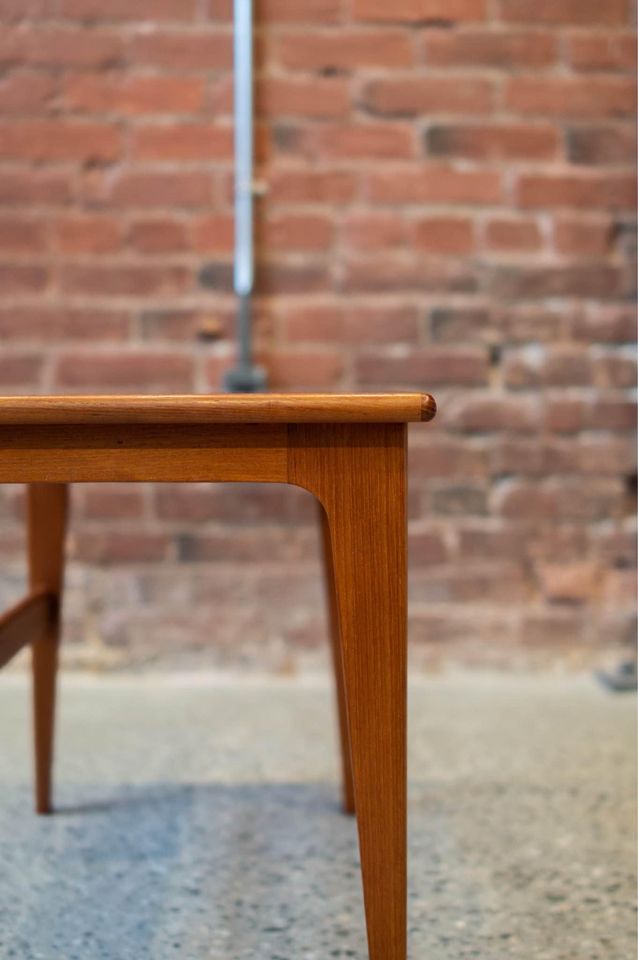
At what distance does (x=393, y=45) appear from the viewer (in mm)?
1769

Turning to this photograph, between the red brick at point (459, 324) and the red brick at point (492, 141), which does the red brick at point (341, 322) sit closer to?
the red brick at point (459, 324)

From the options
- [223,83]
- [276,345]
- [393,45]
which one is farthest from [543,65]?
[276,345]

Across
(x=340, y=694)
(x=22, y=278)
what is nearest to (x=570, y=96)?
(x=22, y=278)

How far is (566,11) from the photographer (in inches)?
70.0

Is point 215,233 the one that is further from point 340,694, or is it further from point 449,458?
point 340,694

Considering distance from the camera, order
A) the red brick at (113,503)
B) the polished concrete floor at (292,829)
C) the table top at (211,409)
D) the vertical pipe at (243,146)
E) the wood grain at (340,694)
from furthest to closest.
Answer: the red brick at (113,503)
the vertical pipe at (243,146)
the wood grain at (340,694)
the polished concrete floor at (292,829)
the table top at (211,409)

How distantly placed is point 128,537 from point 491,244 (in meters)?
0.99

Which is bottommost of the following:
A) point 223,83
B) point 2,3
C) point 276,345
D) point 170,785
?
point 170,785

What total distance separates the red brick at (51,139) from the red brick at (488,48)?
2.25 ft

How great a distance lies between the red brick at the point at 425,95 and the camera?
1.78m

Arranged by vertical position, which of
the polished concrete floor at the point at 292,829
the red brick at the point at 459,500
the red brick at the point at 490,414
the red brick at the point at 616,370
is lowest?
A: the polished concrete floor at the point at 292,829

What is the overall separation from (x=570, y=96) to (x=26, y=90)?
1.13 meters

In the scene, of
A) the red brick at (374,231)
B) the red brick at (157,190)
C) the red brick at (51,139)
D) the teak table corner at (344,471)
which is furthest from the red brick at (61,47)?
the teak table corner at (344,471)

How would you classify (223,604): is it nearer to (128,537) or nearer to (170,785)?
(128,537)
